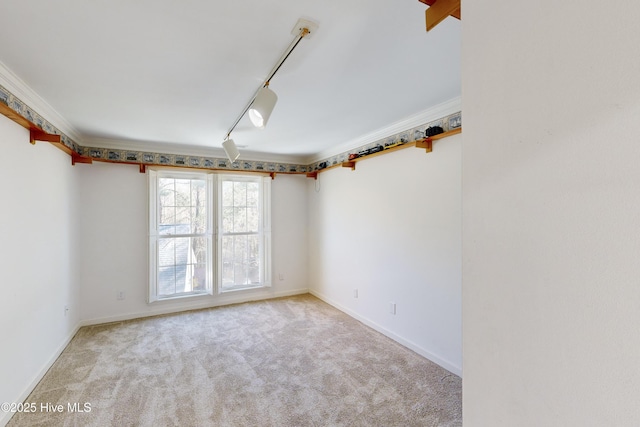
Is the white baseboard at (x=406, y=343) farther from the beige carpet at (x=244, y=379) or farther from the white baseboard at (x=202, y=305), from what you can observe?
the white baseboard at (x=202, y=305)

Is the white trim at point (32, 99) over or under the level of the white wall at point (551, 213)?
over

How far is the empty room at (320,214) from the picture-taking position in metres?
0.54

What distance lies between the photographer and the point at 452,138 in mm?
2553

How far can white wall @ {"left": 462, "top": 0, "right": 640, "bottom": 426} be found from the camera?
48 centimetres

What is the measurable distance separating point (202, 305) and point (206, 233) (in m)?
1.09

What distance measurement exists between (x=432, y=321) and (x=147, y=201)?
391 cm

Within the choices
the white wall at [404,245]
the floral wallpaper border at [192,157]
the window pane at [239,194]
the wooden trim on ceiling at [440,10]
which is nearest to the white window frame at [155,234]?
the floral wallpaper border at [192,157]

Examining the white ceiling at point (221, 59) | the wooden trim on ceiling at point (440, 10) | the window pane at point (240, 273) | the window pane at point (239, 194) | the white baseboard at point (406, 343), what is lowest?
the white baseboard at point (406, 343)

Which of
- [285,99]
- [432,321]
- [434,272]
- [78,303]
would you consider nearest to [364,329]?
[432,321]

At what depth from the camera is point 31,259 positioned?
7.77ft

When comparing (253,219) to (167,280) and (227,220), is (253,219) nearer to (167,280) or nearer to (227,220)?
(227,220)

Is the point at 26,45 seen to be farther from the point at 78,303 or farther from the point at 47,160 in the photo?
the point at 78,303

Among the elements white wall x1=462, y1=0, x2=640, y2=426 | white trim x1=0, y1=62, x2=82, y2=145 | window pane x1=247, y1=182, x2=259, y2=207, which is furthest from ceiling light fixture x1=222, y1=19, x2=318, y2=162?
window pane x1=247, y1=182, x2=259, y2=207

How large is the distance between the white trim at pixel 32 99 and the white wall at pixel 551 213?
9.59ft
